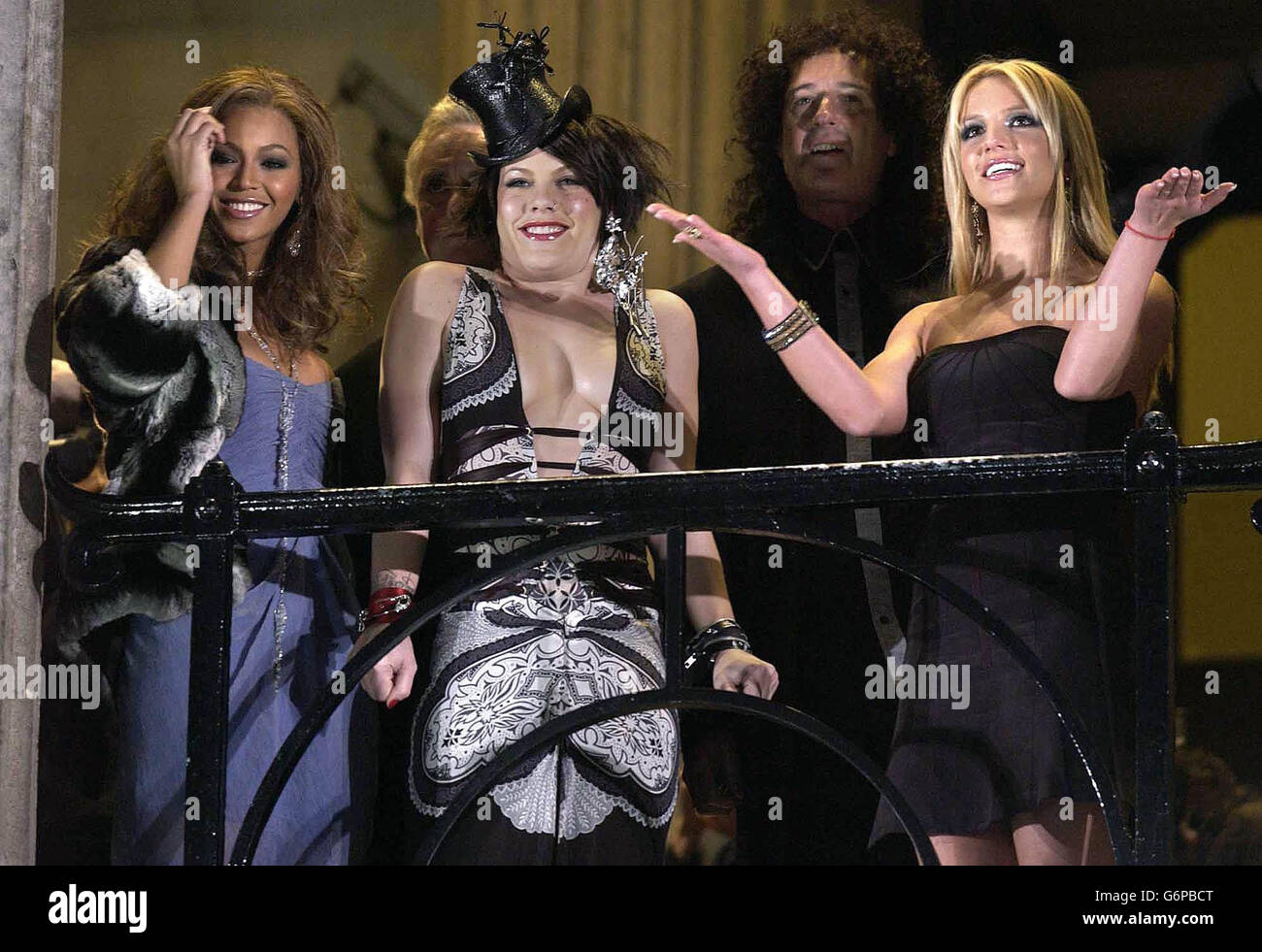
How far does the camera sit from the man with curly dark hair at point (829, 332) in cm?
370

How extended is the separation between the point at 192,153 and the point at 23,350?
2.37 feet

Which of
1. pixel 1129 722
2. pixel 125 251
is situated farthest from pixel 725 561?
pixel 125 251

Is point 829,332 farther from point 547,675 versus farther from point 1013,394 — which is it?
point 547,675

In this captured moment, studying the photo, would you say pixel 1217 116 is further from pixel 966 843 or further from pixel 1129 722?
pixel 966 843

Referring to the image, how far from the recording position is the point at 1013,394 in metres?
3.14

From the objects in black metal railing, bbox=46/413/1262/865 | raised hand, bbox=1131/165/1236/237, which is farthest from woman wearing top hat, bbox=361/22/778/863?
raised hand, bbox=1131/165/1236/237

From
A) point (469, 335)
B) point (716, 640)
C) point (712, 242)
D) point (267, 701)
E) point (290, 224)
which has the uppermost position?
point (290, 224)

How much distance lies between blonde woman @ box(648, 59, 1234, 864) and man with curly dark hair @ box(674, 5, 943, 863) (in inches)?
16.7

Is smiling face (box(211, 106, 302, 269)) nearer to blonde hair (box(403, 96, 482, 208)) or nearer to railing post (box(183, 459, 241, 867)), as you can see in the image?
blonde hair (box(403, 96, 482, 208))

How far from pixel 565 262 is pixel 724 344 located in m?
0.69

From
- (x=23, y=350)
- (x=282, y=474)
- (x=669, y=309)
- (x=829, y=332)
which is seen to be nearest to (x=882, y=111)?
(x=829, y=332)

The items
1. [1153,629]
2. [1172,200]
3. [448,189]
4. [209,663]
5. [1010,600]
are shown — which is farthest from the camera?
[448,189]

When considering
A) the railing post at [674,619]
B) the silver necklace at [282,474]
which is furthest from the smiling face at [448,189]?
the railing post at [674,619]

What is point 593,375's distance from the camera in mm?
3199
